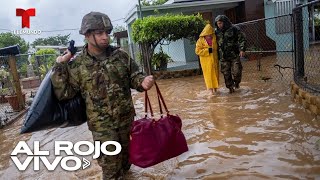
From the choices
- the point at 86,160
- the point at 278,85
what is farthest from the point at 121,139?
the point at 278,85

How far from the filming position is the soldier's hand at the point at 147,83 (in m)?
2.91

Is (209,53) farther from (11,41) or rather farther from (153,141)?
(11,41)

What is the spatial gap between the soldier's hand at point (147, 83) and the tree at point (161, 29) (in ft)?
29.9

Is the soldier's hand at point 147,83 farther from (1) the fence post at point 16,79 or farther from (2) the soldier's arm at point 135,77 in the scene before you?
(1) the fence post at point 16,79

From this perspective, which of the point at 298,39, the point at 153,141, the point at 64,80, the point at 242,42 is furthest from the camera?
the point at 242,42

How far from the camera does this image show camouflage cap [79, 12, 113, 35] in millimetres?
2896

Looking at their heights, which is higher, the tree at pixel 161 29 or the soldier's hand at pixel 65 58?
the tree at pixel 161 29

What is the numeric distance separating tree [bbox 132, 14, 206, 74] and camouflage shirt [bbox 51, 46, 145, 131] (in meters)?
8.90

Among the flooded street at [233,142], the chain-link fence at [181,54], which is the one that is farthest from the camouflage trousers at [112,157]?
the chain-link fence at [181,54]

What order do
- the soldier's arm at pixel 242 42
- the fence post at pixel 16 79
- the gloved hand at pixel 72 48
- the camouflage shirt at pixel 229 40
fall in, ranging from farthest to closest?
the fence post at pixel 16 79 → the camouflage shirt at pixel 229 40 → the soldier's arm at pixel 242 42 → the gloved hand at pixel 72 48

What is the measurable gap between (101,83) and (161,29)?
9169 millimetres

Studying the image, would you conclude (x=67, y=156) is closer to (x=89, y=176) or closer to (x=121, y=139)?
(x=89, y=176)

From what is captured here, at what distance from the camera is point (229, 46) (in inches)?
291

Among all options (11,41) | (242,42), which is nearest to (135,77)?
(242,42)
